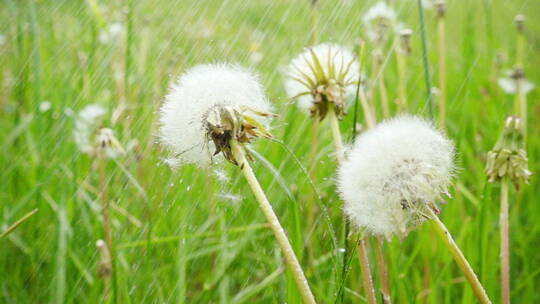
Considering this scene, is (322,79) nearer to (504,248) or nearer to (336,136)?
(336,136)

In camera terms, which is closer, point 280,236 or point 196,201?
point 280,236

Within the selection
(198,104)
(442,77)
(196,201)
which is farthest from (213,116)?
(442,77)

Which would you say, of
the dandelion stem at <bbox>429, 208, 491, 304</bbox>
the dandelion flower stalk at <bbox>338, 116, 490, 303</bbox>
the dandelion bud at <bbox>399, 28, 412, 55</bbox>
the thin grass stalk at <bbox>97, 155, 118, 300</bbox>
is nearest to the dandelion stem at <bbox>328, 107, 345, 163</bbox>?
the dandelion flower stalk at <bbox>338, 116, 490, 303</bbox>

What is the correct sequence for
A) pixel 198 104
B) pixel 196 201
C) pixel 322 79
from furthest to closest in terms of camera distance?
pixel 196 201 → pixel 322 79 → pixel 198 104

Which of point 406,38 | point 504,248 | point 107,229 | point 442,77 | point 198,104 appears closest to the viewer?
point 198,104

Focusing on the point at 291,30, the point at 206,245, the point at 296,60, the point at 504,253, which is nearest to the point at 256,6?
the point at 291,30

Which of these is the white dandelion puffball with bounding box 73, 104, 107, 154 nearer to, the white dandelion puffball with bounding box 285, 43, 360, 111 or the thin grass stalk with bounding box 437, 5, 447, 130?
the white dandelion puffball with bounding box 285, 43, 360, 111

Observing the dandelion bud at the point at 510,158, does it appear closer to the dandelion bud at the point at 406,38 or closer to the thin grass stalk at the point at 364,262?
the thin grass stalk at the point at 364,262

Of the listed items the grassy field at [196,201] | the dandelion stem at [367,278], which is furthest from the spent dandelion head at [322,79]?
the dandelion stem at [367,278]
